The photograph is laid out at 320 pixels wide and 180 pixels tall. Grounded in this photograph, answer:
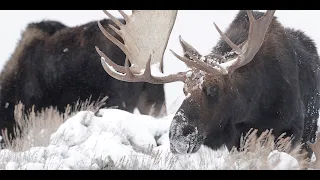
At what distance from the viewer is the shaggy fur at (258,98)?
6529 millimetres

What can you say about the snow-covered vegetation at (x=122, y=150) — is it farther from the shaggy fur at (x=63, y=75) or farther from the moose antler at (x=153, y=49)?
the shaggy fur at (x=63, y=75)

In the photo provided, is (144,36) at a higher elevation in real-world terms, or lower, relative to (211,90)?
higher

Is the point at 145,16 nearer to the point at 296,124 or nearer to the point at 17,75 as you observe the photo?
the point at 296,124

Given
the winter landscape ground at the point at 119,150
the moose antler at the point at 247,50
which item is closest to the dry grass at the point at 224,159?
the winter landscape ground at the point at 119,150

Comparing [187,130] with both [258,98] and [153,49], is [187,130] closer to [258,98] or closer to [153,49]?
[258,98]

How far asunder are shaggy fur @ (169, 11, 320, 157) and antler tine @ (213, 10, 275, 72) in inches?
8.0

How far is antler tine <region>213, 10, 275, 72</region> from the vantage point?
6488 mm

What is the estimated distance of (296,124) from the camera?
7391mm

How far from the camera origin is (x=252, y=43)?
666cm

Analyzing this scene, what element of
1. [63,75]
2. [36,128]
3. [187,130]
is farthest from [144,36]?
[63,75]

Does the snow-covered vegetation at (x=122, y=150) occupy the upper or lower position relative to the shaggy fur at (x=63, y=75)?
lower

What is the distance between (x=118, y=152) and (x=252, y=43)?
6.02ft

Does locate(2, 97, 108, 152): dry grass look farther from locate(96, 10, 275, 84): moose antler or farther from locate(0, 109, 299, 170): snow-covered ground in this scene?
locate(96, 10, 275, 84): moose antler

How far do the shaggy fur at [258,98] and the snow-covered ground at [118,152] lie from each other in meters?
0.29
